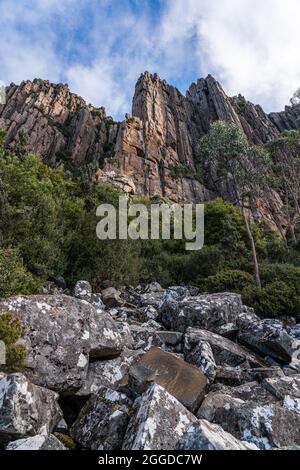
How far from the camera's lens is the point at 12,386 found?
4.20 meters

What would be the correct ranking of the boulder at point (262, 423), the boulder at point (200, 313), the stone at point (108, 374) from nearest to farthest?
1. the boulder at point (262, 423)
2. the stone at point (108, 374)
3. the boulder at point (200, 313)

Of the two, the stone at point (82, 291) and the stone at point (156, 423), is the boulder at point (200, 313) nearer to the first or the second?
the stone at point (82, 291)

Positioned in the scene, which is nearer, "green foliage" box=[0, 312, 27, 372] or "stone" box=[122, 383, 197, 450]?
"stone" box=[122, 383, 197, 450]

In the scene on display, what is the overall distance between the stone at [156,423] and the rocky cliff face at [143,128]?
46.7 metres

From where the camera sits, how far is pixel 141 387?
5059 millimetres

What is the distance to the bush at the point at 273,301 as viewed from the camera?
13453 mm

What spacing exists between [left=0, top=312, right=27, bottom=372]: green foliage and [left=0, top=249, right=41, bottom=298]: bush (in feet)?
7.76

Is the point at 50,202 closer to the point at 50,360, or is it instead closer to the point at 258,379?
the point at 50,360

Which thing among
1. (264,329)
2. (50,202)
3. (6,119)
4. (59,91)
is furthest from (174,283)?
(59,91)

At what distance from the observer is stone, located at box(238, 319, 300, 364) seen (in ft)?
24.8

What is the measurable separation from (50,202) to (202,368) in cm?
1114

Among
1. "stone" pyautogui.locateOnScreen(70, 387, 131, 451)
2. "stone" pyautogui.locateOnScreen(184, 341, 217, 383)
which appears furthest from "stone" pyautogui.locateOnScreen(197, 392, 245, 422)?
"stone" pyautogui.locateOnScreen(70, 387, 131, 451)

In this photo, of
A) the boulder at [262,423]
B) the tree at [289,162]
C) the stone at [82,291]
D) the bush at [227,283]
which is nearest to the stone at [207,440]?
the boulder at [262,423]

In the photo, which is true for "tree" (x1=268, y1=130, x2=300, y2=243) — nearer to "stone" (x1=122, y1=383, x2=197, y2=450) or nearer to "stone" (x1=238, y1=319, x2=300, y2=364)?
"stone" (x1=238, y1=319, x2=300, y2=364)
